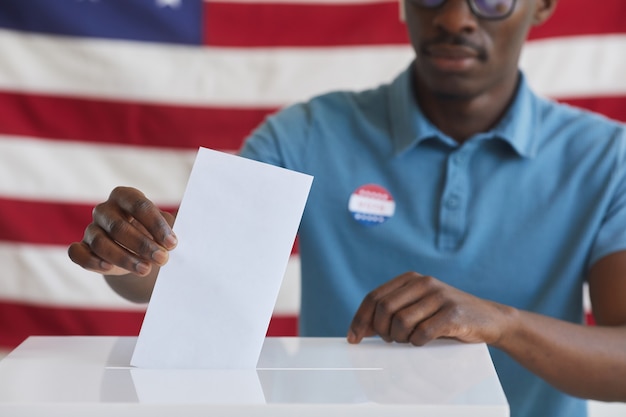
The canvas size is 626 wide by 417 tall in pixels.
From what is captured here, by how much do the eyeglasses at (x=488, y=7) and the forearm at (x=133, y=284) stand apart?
1.83 feet

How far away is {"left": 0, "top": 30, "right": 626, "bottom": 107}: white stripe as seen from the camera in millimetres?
2289

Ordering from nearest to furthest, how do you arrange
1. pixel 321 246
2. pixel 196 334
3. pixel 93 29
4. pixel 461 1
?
pixel 196 334
pixel 461 1
pixel 321 246
pixel 93 29

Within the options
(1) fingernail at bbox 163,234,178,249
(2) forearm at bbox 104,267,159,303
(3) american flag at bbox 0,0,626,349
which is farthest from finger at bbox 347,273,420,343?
(3) american flag at bbox 0,0,626,349

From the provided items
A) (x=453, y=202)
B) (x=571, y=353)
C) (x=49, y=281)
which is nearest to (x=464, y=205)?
(x=453, y=202)

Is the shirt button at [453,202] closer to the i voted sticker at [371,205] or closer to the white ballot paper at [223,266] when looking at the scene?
the i voted sticker at [371,205]

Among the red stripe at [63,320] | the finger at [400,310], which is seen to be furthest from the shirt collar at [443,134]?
the red stripe at [63,320]

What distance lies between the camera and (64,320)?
241cm

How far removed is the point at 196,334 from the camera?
1.00 meters

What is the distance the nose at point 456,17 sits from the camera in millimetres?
1439

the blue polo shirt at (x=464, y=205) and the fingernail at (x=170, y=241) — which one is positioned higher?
the fingernail at (x=170, y=241)

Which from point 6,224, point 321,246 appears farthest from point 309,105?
point 6,224

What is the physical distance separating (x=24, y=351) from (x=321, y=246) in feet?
2.03

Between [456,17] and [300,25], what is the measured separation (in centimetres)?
92

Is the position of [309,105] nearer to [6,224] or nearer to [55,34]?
[55,34]
